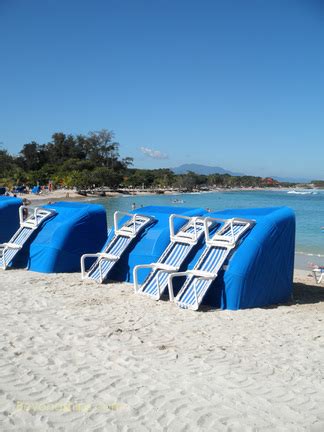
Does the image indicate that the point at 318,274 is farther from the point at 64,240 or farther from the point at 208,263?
the point at 64,240

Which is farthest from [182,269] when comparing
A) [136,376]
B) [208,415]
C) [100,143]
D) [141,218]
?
[100,143]

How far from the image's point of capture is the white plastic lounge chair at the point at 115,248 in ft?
30.3

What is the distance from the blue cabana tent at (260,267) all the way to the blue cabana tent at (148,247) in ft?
3.57

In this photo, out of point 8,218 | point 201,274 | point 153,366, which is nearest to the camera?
point 153,366

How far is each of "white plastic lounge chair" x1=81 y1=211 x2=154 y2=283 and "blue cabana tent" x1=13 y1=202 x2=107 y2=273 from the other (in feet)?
3.04

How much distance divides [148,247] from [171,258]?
897 mm

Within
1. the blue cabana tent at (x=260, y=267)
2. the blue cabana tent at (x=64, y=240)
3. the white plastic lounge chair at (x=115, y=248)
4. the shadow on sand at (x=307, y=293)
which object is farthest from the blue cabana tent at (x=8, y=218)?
the shadow on sand at (x=307, y=293)

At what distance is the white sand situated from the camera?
371cm

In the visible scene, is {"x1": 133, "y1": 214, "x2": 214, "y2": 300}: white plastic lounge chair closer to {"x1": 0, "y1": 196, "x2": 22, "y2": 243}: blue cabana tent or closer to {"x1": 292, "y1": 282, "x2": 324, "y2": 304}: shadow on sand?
{"x1": 292, "y1": 282, "x2": 324, "y2": 304}: shadow on sand

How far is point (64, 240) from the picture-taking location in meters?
10.2

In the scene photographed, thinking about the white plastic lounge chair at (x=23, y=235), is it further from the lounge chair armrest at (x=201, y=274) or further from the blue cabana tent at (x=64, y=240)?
the lounge chair armrest at (x=201, y=274)

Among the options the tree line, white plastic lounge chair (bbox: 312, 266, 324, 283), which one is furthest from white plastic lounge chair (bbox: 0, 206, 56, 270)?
the tree line

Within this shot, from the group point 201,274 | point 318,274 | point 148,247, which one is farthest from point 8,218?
point 318,274

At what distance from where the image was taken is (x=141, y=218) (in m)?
9.72
